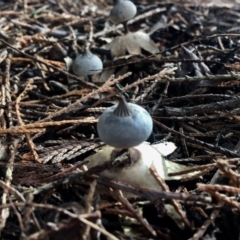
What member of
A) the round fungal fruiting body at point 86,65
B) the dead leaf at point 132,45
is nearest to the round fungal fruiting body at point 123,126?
the round fungal fruiting body at point 86,65

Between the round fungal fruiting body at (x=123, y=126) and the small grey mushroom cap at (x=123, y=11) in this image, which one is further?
the small grey mushroom cap at (x=123, y=11)

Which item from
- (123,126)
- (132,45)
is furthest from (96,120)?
(132,45)

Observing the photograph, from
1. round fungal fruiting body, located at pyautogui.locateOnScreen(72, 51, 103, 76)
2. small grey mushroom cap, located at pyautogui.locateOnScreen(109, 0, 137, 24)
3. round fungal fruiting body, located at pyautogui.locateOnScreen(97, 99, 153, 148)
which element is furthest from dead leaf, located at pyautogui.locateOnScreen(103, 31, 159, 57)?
round fungal fruiting body, located at pyautogui.locateOnScreen(97, 99, 153, 148)

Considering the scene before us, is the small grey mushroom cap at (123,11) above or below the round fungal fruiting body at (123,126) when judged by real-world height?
below

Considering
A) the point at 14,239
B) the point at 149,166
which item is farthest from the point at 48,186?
the point at 149,166

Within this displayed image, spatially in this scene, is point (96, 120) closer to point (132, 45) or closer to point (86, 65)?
point (86, 65)

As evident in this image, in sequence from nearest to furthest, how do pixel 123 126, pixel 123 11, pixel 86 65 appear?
1. pixel 123 126
2. pixel 86 65
3. pixel 123 11

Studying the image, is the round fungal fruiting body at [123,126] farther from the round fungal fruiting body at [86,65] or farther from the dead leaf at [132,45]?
the dead leaf at [132,45]

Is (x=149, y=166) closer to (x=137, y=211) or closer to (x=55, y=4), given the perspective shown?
(x=137, y=211)
